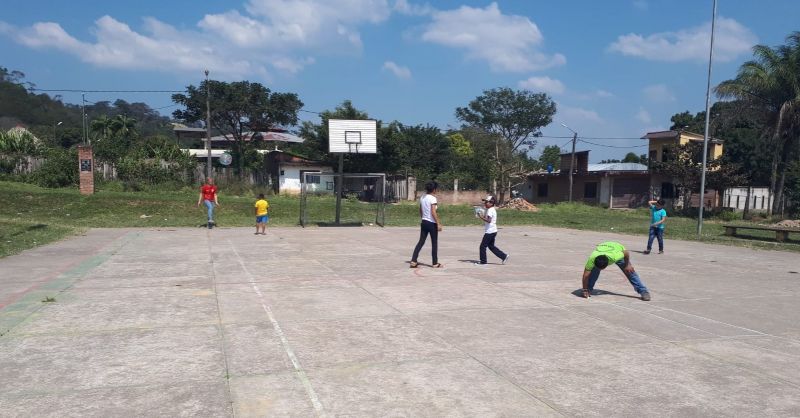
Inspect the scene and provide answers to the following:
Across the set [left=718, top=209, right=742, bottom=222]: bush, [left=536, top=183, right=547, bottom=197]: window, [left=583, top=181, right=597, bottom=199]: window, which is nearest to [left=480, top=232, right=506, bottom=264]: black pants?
[left=718, top=209, right=742, bottom=222]: bush

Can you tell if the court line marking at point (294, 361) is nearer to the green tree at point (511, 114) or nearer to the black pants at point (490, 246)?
the black pants at point (490, 246)

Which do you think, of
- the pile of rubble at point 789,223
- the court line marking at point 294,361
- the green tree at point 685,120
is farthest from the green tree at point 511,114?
the court line marking at point 294,361

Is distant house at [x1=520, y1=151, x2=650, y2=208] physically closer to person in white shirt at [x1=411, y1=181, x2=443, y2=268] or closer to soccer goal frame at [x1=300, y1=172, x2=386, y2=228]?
soccer goal frame at [x1=300, y1=172, x2=386, y2=228]

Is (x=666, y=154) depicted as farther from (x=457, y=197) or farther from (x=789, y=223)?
(x=457, y=197)

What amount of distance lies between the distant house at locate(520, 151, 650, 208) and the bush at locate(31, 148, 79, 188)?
35813mm

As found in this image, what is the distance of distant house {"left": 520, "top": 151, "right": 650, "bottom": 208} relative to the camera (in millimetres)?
45656

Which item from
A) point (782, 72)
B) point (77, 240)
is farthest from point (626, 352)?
point (782, 72)

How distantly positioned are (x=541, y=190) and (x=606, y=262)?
4725cm

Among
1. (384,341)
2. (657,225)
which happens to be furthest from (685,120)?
(384,341)

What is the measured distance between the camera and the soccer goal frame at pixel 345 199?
24519mm

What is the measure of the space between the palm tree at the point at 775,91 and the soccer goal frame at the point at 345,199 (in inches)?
858

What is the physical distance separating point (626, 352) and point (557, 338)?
762 mm

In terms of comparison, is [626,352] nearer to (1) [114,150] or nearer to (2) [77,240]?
(2) [77,240]

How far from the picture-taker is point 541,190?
5447 cm
